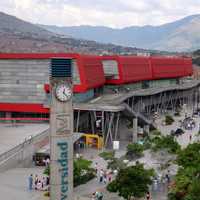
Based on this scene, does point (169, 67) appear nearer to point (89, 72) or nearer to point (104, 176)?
point (89, 72)

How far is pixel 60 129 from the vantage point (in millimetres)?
29297

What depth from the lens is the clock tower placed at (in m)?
29.1

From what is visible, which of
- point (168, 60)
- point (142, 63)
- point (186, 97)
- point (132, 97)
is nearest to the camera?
point (132, 97)

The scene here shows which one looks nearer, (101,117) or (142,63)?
(101,117)

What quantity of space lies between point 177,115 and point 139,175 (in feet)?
227

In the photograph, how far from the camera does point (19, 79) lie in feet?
244

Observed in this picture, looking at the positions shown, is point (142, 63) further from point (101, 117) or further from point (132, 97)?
point (101, 117)

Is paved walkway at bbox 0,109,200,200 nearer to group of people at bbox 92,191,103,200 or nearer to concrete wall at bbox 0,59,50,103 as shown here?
group of people at bbox 92,191,103,200

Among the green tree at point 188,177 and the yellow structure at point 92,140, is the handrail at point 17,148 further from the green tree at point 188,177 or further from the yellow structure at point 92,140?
the green tree at point 188,177

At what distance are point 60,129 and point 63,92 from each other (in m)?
1.92

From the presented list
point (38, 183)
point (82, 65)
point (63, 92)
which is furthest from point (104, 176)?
point (82, 65)

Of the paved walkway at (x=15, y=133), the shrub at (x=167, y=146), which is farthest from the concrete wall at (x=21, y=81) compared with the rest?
the shrub at (x=167, y=146)

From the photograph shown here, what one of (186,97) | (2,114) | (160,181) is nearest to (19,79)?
(2,114)

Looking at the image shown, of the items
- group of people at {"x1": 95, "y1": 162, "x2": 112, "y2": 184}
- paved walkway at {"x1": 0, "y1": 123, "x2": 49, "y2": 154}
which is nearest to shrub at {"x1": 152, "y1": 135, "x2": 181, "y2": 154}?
group of people at {"x1": 95, "y1": 162, "x2": 112, "y2": 184}
